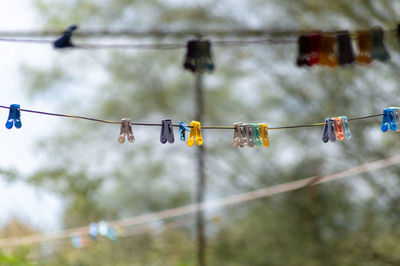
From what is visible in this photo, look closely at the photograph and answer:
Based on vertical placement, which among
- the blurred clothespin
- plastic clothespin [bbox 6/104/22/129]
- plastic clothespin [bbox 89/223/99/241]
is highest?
the blurred clothespin

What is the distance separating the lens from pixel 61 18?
4078mm

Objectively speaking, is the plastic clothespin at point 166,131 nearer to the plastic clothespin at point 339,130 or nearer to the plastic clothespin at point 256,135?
the plastic clothespin at point 256,135

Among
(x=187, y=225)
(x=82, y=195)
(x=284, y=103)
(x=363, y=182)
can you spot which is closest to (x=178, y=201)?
(x=187, y=225)

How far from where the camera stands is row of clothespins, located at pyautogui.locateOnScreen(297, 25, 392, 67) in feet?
5.58

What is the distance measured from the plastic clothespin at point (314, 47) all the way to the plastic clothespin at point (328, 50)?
0.01 meters

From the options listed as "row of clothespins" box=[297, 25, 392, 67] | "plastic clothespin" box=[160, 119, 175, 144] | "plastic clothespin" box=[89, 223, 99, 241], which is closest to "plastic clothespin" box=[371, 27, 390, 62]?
"row of clothespins" box=[297, 25, 392, 67]

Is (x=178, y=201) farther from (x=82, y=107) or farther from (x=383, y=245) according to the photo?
(x=383, y=245)

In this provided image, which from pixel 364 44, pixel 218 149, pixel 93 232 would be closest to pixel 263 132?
pixel 364 44

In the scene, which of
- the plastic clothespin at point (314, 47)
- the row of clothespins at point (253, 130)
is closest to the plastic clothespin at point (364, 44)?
the plastic clothespin at point (314, 47)

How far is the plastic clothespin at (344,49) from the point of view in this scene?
1.70 meters

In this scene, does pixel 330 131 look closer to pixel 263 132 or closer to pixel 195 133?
pixel 263 132

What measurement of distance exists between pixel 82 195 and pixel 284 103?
1.60 m

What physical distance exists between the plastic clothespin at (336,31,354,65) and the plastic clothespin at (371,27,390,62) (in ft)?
0.24

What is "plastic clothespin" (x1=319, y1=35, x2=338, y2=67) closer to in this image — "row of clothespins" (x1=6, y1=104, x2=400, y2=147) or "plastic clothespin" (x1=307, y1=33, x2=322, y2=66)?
"plastic clothespin" (x1=307, y1=33, x2=322, y2=66)
